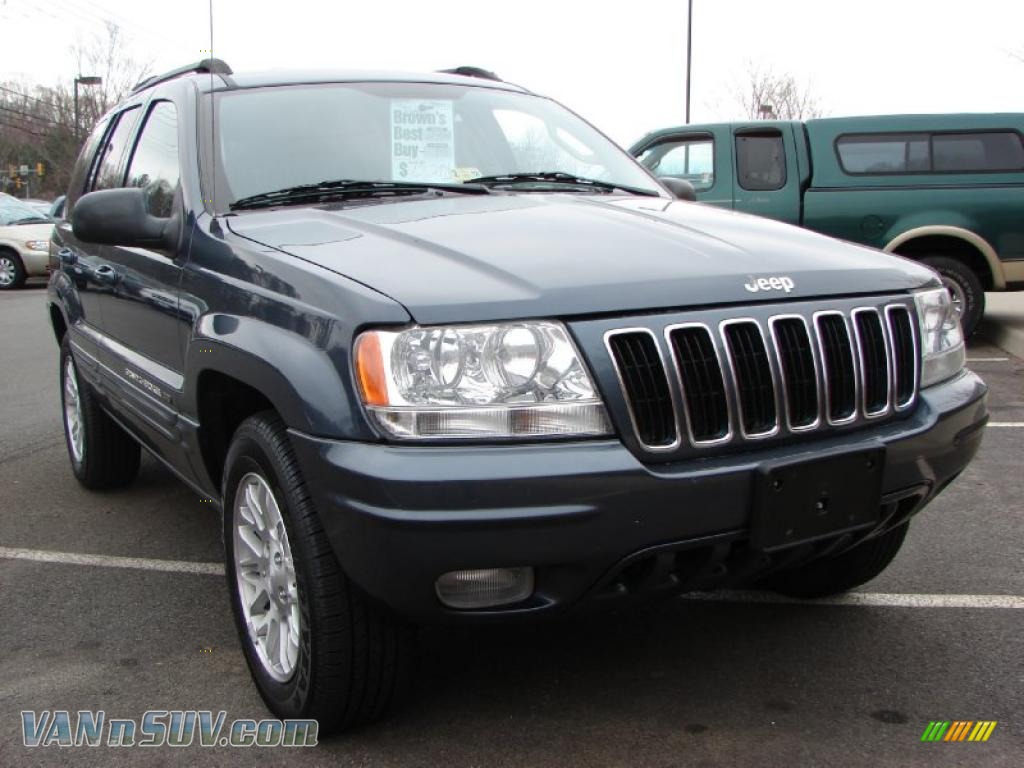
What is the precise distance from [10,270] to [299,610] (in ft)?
57.8

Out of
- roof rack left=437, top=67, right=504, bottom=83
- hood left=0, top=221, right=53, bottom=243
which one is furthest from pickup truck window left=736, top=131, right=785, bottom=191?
hood left=0, top=221, right=53, bottom=243

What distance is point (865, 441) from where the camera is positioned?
2.54 m

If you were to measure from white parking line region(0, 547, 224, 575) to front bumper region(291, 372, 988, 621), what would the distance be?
183cm

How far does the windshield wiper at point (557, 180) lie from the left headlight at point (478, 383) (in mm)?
1408

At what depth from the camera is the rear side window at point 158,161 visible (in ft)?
11.8

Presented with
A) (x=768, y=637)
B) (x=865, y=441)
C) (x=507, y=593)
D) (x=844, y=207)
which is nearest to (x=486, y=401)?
(x=507, y=593)

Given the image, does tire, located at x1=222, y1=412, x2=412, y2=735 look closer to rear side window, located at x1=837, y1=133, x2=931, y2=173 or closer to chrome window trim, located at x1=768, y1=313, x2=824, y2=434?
chrome window trim, located at x1=768, y1=313, x2=824, y2=434

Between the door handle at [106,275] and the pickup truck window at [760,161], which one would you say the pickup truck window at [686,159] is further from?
the door handle at [106,275]

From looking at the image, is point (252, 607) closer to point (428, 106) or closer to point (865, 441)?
point (865, 441)

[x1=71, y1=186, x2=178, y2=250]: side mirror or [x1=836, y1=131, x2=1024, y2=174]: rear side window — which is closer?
[x1=71, y1=186, x2=178, y2=250]: side mirror

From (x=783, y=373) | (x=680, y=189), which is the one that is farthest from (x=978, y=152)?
(x=783, y=373)

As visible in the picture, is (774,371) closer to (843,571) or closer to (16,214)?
(843,571)

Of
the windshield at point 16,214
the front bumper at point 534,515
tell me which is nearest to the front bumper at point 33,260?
the windshield at point 16,214

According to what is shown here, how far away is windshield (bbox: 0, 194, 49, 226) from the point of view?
18388 mm
